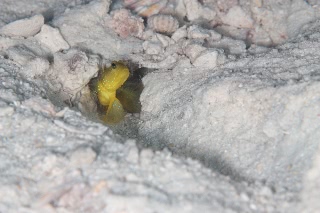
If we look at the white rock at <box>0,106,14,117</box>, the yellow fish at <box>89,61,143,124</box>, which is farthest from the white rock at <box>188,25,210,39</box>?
the white rock at <box>0,106,14,117</box>

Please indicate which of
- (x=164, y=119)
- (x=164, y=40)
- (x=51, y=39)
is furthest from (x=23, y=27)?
(x=164, y=119)

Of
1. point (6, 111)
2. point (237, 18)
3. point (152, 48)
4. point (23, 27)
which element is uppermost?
point (237, 18)

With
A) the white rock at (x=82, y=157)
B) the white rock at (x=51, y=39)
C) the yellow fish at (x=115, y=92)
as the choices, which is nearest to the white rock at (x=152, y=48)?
the yellow fish at (x=115, y=92)

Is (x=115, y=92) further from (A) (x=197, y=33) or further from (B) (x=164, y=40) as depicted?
(A) (x=197, y=33)

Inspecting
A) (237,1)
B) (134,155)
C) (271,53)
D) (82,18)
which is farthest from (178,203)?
(237,1)

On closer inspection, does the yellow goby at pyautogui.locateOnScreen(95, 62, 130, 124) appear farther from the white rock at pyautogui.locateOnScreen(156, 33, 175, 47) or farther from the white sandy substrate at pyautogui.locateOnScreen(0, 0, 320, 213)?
the white rock at pyautogui.locateOnScreen(156, 33, 175, 47)
